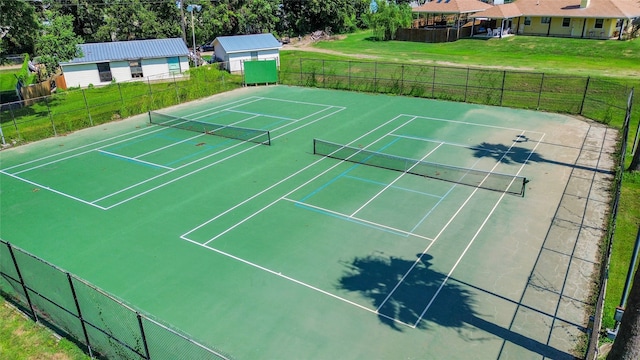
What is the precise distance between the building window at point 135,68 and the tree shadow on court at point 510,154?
1330 inches

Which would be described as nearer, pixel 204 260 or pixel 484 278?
pixel 484 278

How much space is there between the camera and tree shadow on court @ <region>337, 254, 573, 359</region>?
1026 centimetres

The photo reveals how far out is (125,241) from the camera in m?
14.3

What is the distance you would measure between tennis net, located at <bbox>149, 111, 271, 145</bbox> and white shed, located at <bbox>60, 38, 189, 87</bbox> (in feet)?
46.9

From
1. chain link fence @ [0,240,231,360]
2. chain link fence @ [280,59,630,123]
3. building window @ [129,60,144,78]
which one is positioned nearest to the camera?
chain link fence @ [0,240,231,360]

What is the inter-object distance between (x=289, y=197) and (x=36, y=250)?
8.39 meters

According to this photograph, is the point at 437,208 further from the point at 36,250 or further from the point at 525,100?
the point at 525,100

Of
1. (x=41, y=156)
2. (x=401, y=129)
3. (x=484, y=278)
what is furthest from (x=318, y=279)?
(x=41, y=156)

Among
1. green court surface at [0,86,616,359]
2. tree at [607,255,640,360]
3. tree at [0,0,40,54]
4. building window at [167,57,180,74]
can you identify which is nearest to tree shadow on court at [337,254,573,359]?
green court surface at [0,86,616,359]

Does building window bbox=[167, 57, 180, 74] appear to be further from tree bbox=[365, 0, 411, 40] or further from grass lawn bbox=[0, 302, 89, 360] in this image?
grass lawn bbox=[0, 302, 89, 360]

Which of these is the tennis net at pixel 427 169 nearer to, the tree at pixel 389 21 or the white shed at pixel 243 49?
the white shed at pixel 243 49

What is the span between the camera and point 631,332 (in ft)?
24.7

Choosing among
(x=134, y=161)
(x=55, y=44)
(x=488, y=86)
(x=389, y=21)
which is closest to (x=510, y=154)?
(x=488, y=86)

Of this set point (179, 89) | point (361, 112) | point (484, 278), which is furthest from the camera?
point (179, 89)
